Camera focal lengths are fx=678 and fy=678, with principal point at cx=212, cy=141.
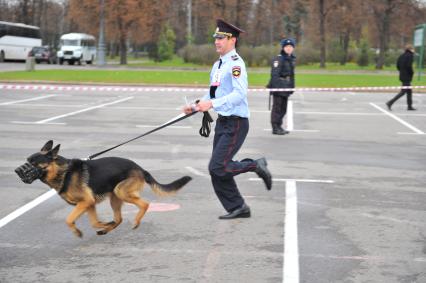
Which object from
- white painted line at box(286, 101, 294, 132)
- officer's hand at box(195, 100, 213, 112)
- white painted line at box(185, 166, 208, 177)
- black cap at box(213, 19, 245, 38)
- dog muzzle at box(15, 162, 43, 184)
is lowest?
white painted line at box(185, 166, 208, 177)

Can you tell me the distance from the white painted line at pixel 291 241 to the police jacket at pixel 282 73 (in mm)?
5657

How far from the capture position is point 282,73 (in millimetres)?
13672

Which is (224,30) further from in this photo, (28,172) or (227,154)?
(28,172)

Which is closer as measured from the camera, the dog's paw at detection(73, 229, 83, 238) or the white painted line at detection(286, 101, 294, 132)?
the dog's paw at detection(73, 229, 83, 238)

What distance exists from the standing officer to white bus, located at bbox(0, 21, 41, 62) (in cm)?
5258

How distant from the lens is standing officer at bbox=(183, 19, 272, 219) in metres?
6.27

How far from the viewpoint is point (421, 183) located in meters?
8.80

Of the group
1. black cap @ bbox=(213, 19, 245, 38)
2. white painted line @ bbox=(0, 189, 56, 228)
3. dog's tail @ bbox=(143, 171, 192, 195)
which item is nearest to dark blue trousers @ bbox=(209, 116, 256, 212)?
dog's tail @ bbox=(143, 171, 192, 195)

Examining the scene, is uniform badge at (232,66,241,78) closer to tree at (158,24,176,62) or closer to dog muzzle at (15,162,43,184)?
dog muzzle at (15,162,43,184)

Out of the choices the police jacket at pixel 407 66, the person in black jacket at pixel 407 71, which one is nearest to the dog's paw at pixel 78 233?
the person in black jacket at pixel 407 71

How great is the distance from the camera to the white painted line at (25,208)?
657 cm

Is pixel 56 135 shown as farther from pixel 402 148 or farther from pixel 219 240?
pixel 219 240

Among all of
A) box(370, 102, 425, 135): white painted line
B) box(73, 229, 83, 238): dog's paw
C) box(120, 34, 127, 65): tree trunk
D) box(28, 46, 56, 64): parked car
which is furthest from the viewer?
box(28, 46, 56, 64): parked car

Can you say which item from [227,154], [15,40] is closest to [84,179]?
[227,154]
